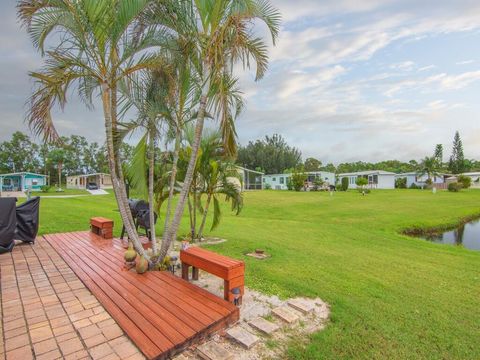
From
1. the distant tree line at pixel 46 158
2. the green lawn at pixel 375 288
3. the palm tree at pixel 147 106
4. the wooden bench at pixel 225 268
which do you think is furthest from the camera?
the distant tree line at pixel 46 158

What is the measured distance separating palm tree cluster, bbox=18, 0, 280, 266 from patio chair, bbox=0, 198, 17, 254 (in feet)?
6.96

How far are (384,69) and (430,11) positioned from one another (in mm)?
4171

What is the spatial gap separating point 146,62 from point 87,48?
0.68 metres

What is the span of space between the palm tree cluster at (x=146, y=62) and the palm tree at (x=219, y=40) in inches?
0.4

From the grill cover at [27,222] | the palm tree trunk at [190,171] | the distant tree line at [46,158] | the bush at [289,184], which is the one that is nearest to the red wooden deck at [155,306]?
the palm tree trunk at [190,171]

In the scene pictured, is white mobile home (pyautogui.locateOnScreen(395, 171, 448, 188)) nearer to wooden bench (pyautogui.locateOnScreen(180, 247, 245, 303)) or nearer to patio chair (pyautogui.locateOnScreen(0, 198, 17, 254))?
wooden bench (pyautogui.locateOnScreen(180, 247, 245, 303))

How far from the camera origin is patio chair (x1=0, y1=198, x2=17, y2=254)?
4.31m

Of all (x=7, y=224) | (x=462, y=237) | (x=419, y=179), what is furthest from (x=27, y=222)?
(x=419, y=179)

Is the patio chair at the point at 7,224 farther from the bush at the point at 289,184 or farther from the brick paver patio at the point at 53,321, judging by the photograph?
the bush at the point at 289,184

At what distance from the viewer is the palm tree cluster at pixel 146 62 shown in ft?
9.92

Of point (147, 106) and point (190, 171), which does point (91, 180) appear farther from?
point (190, 171)

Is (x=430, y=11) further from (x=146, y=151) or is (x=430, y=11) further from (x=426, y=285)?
(x=146, y=151)

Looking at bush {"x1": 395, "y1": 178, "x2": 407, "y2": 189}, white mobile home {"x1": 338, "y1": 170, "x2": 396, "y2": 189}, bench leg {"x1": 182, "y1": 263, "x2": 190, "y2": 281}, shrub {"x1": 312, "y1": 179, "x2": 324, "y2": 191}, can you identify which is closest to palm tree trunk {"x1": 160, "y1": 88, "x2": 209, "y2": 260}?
bench leg {"x1": 182, "y1": 263, "x2": 190, "y2": 281}

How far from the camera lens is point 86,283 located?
3082 millimetres
